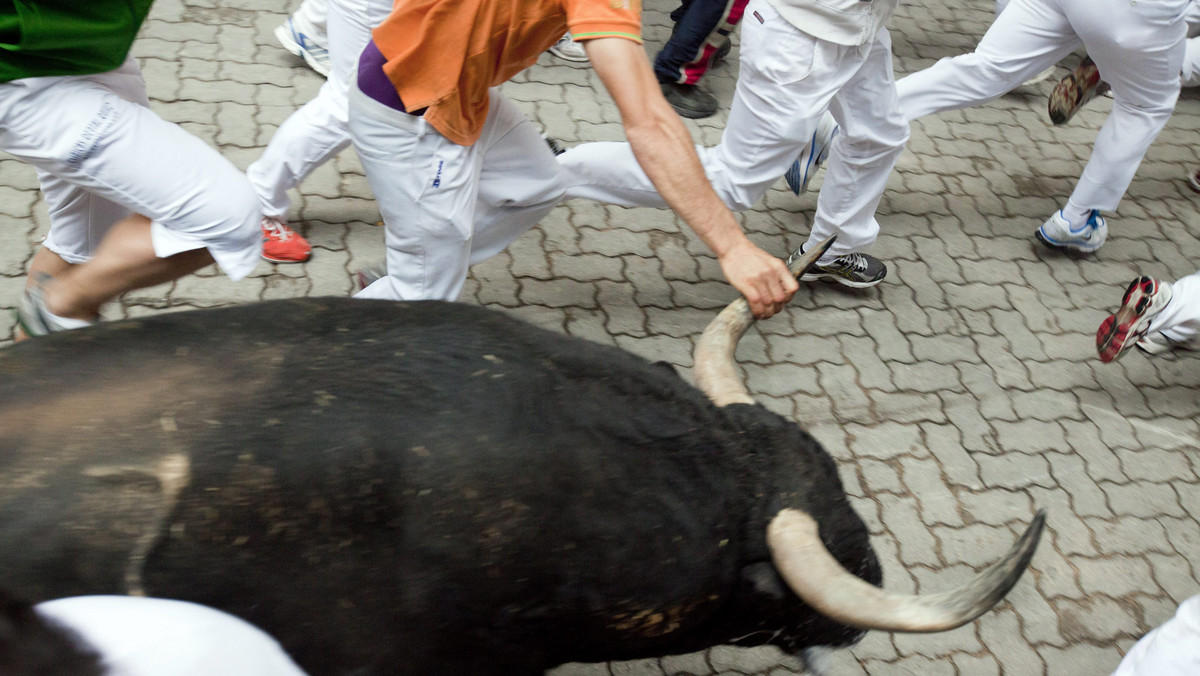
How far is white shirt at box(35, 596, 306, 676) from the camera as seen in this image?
1.10 m

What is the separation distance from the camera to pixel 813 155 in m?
4.62

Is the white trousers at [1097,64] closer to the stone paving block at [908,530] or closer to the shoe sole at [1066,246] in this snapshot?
the shoe sole at [1066,246]

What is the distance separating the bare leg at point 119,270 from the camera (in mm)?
2818

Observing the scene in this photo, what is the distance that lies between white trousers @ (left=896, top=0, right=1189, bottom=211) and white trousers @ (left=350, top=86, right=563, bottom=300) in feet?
8.34

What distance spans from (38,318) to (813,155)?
3.52 m

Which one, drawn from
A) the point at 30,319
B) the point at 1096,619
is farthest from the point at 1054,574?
the point at 30,319

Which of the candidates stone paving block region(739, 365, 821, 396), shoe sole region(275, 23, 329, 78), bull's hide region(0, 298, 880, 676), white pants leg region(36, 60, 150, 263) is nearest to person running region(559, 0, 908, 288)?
stone paving block region(739, 365, 821, 396)

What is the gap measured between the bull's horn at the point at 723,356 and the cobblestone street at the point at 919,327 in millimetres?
1264

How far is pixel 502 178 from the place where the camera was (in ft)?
11.0

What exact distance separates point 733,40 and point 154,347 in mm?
5701

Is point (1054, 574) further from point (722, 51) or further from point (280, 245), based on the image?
point (722, 51)

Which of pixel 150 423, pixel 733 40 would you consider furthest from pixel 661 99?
pixel 733 40

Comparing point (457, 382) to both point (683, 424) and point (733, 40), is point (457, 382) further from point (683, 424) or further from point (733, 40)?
point (733, 40)

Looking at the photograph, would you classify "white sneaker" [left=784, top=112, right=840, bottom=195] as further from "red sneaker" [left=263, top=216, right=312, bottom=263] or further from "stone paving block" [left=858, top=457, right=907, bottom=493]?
"red sneaker" [left=263, top=216, right=312, bottom=263]
